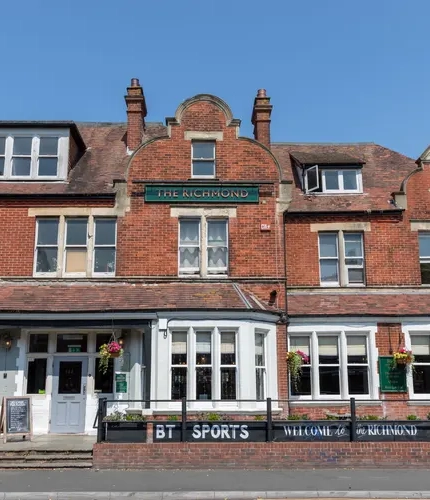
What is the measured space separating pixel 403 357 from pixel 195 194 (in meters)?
7.61

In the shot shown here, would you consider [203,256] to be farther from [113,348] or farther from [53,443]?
[53,443]

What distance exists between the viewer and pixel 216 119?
1747 centimetres

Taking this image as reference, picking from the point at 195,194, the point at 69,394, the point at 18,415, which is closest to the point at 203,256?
the point at 195,194

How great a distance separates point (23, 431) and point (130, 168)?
7.93 metres

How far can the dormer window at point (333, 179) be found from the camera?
60.7 feet

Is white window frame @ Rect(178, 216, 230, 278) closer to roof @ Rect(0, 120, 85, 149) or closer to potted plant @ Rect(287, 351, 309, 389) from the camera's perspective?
potted plant @ Rect(287, 351, 309, 389)

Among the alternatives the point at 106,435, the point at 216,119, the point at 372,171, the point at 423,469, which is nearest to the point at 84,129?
the point at 216,119

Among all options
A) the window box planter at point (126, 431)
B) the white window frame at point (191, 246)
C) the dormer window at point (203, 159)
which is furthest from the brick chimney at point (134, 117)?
the window box planter at point (126, 431)

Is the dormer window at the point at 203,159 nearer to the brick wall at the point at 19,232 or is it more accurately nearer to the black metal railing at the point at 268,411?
the brick wall at the point at 19,232

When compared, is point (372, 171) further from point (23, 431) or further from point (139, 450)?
point (23, 431)

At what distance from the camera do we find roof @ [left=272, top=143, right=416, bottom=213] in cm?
1775

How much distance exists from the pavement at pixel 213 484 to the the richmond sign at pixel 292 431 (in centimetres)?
78

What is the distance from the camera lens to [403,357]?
15.7 metres

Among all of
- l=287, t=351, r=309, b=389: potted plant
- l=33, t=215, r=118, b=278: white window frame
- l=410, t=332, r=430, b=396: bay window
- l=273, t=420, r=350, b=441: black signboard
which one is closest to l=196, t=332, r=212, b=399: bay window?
l=287, t=351, r=309, b=389: potted plant
